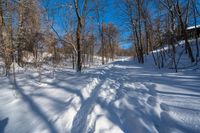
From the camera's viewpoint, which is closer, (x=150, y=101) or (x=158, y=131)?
(x=158, y=131)

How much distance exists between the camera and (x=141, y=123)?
329 centimetres

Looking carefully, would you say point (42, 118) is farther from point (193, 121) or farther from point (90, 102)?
point (193, 121)

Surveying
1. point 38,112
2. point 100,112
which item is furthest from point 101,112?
point 38,112

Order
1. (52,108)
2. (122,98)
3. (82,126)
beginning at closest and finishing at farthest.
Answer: (82,126), (52,108), (122,98)

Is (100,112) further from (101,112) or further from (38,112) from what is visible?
(38,112)

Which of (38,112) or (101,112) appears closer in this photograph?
(38,112)

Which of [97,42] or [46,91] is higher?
[97,42]

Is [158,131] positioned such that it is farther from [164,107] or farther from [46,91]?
[46,91]

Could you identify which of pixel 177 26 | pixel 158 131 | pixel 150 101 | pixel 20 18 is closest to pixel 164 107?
pixel 150 101

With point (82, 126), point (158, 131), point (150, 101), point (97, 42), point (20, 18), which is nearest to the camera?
→ point (158, 131)

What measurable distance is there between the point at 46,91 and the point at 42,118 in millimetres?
2116

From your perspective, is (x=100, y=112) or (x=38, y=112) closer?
(x=38, y=112)

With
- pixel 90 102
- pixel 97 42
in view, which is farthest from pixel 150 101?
pixel 97 42

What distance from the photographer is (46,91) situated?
5.46 metres
